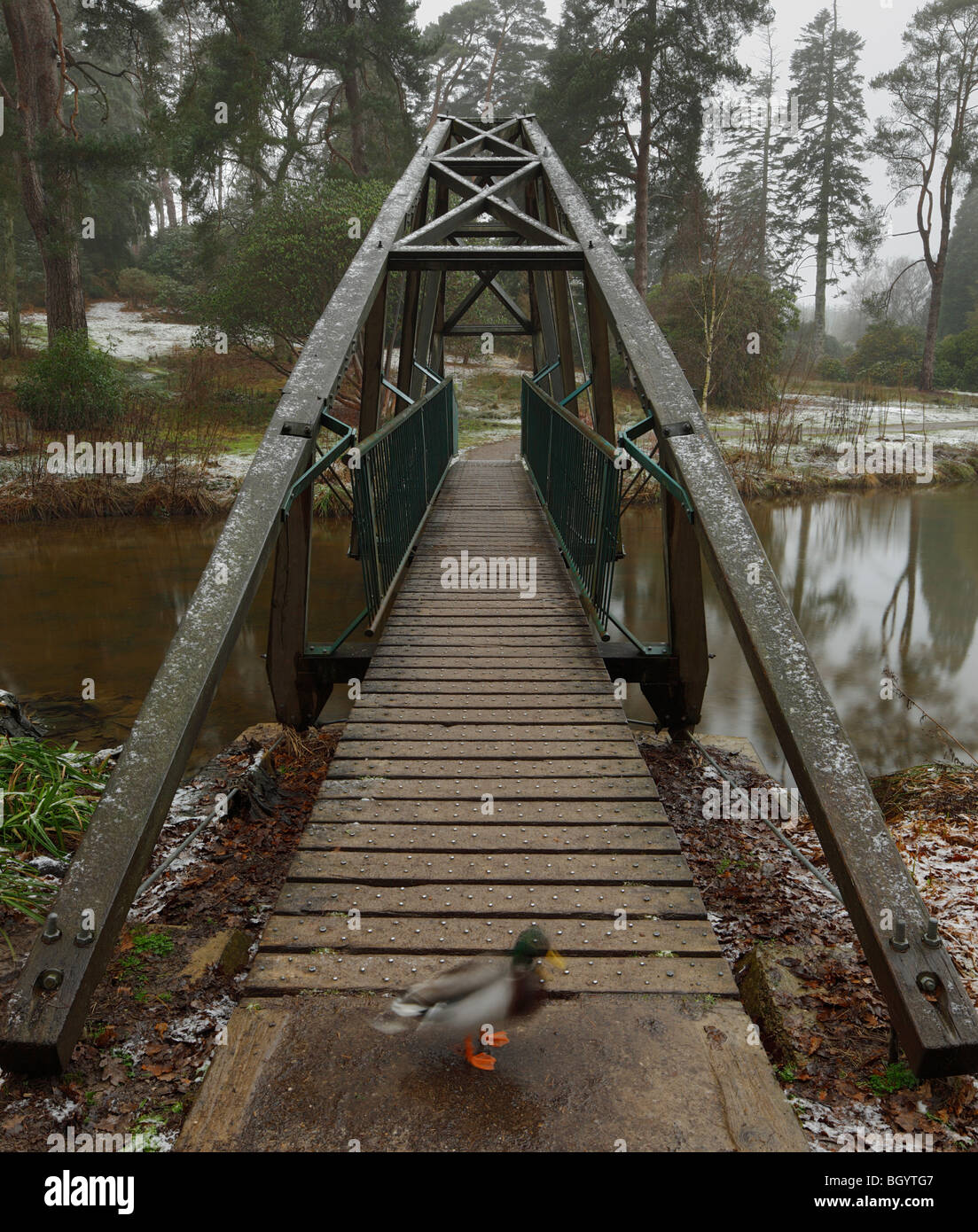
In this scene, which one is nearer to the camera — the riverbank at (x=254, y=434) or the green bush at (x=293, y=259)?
the riverbank at (x=254, y=434)

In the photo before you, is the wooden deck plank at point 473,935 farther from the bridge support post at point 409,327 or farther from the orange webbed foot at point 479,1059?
the bridge support post at point 409,327

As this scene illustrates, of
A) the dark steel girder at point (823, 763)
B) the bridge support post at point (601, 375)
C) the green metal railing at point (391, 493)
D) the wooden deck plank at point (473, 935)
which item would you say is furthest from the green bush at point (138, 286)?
the wooden deck plank at point (473, 935)

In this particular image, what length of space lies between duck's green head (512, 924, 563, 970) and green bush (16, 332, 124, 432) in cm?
1382

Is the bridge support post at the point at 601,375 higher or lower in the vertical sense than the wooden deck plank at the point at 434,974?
higher

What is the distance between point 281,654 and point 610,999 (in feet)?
9.43

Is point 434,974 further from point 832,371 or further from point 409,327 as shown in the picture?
point 832,371

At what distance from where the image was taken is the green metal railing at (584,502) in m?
4.20

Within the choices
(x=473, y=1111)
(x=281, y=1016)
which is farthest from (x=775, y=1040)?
(x=281, y=1016)

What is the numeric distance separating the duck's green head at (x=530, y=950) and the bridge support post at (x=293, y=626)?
8.04 ft

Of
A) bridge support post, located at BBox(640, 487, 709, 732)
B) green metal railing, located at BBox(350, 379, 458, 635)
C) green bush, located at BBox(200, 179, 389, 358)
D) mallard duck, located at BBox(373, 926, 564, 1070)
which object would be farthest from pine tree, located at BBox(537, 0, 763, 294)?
mallard duck, located at BBox(373, 926, 564, 1070)

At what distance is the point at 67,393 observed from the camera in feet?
44.4

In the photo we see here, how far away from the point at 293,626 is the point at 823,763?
2976mm

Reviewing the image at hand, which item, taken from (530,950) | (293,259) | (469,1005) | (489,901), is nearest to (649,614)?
(489,901)

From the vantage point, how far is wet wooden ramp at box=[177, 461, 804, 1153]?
1.59 meters
